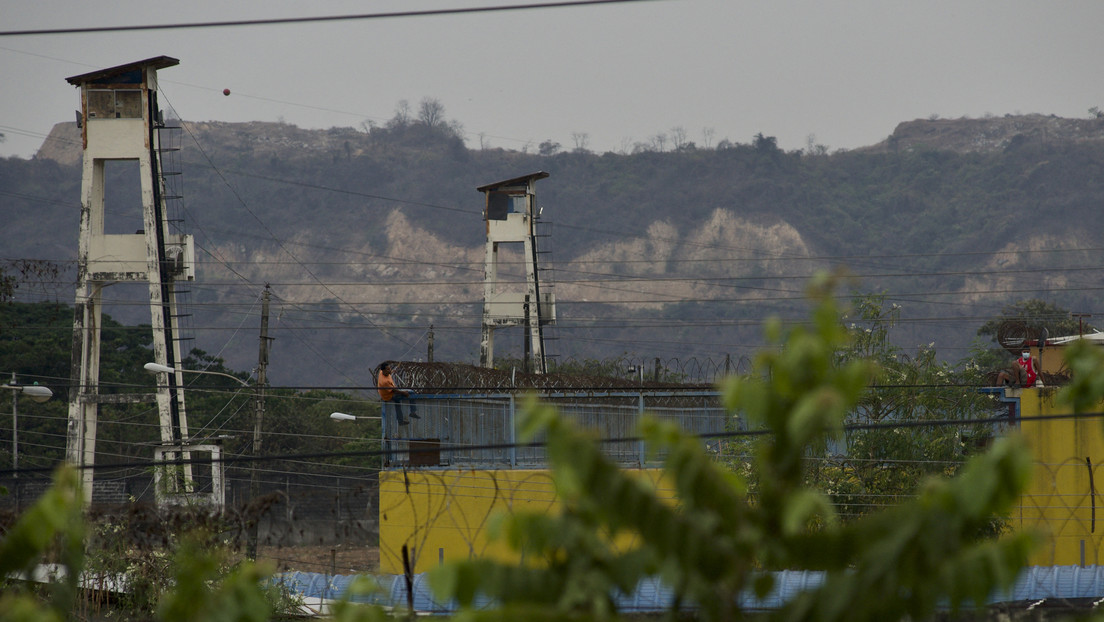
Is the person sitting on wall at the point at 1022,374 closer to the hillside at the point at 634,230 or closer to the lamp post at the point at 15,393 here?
the lamp post at the point at 15,393

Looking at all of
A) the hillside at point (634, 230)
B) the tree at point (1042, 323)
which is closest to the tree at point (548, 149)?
the hillside at point (634, 230)

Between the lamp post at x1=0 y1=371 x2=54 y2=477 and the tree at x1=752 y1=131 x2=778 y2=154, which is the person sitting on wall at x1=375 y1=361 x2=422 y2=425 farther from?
the tree at x1=752 y1=131 x2=778 y2=154

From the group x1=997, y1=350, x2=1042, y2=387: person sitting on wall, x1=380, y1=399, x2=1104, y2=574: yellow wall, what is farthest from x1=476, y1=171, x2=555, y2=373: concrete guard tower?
x1=997, y1=350, x2=1042, y2=387: person sitting on wall

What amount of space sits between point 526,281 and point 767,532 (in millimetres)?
26316

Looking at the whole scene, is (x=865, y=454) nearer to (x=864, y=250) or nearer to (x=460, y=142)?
(x=864, y=250)

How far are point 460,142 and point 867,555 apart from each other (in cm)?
17716

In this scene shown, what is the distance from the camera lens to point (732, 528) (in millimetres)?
2459

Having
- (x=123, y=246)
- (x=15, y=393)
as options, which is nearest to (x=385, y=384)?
(x=123, y=246)

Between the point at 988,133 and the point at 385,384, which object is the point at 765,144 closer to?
the point at 988,133

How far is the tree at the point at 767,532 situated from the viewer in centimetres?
215

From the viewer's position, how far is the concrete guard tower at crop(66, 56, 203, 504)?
19172mm

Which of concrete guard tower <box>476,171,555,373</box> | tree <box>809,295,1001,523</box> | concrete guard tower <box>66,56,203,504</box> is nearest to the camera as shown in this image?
tree <box>809,295,1001,523</box>

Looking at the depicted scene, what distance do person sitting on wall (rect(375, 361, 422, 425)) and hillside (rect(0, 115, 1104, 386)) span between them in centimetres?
10336

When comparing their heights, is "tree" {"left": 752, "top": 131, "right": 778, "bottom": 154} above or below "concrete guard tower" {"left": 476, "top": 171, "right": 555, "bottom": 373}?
above
